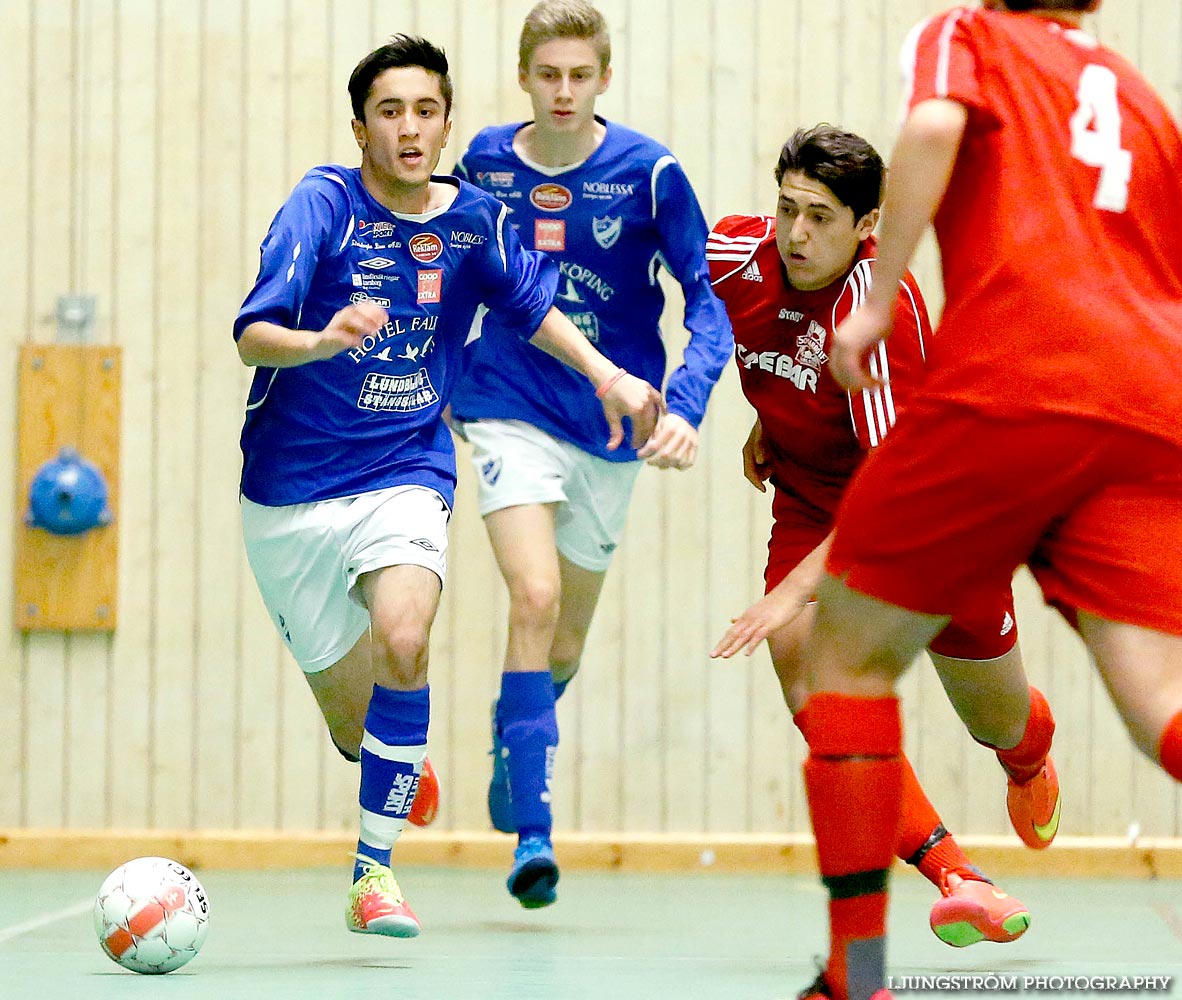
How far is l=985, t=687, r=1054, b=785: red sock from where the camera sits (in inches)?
162

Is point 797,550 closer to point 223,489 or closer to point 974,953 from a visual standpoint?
point 974,953

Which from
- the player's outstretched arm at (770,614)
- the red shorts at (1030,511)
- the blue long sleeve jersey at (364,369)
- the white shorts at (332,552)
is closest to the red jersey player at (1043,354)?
the red shorts at (1030,511)

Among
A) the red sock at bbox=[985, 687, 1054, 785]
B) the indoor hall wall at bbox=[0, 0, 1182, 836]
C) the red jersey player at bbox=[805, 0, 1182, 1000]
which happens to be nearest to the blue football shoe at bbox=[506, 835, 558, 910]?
the red sock at bbox=[985, 687, 1054, 785]

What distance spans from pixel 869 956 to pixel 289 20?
4676 millimetres

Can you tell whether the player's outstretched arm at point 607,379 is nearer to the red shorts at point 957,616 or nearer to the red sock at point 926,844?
the red shorts at point 957,616

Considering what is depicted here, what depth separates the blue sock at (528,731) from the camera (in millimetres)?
4320

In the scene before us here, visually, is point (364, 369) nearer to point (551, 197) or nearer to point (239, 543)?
point (551, 197)

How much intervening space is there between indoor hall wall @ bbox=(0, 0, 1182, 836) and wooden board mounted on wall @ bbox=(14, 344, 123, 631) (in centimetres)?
6

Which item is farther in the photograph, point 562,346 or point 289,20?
point 289,20

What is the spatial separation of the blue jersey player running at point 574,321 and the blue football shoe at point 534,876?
314 mm

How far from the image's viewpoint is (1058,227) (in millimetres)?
2299

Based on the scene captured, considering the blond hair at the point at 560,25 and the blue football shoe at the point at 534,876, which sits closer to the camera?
the blue football shoe at the point at 534,876

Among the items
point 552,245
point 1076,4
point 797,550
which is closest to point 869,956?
point 1076,4

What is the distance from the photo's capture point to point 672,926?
15.6 feet
